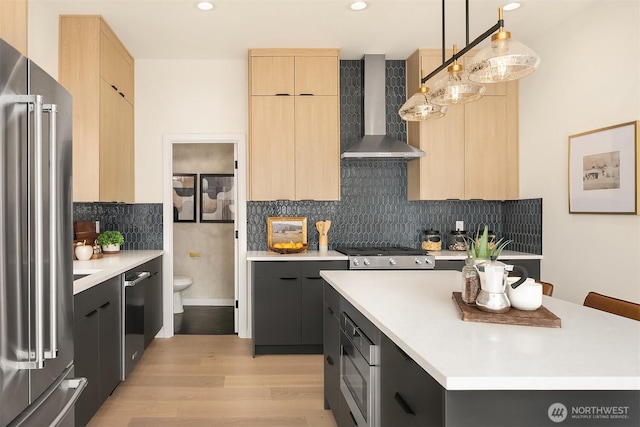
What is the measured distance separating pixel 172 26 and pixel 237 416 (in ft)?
10.00

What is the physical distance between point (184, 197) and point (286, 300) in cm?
291

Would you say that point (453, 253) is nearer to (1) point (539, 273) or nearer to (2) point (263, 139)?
(1) point (539, 273)

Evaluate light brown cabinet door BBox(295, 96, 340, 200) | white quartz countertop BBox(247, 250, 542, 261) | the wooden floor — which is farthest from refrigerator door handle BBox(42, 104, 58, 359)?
light brown cabinet door BBox(295, 96, 340, 200)

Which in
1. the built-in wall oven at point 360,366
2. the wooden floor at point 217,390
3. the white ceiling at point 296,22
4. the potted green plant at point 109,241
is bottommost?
the wooden floor at point 217,390

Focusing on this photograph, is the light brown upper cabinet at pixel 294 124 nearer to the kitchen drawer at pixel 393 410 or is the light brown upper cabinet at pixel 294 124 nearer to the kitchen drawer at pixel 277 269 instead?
the kitchen drawer at pixel 277 269

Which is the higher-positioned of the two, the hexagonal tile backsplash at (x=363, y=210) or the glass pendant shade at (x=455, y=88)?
the glass pendant shade at (x=455, y=88)

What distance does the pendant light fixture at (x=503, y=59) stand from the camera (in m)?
1.79

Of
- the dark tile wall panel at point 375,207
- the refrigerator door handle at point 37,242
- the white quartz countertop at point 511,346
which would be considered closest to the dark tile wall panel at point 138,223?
the dark tile wall panel at point 375,207

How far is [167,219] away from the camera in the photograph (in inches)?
187

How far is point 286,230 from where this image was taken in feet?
15.4

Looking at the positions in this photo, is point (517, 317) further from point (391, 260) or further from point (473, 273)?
point (391, 260)

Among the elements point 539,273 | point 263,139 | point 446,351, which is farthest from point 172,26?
point 539,273

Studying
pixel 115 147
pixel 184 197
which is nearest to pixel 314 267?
pixel 115 147

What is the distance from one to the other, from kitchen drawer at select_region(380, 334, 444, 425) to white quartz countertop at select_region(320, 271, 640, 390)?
0.21ft
